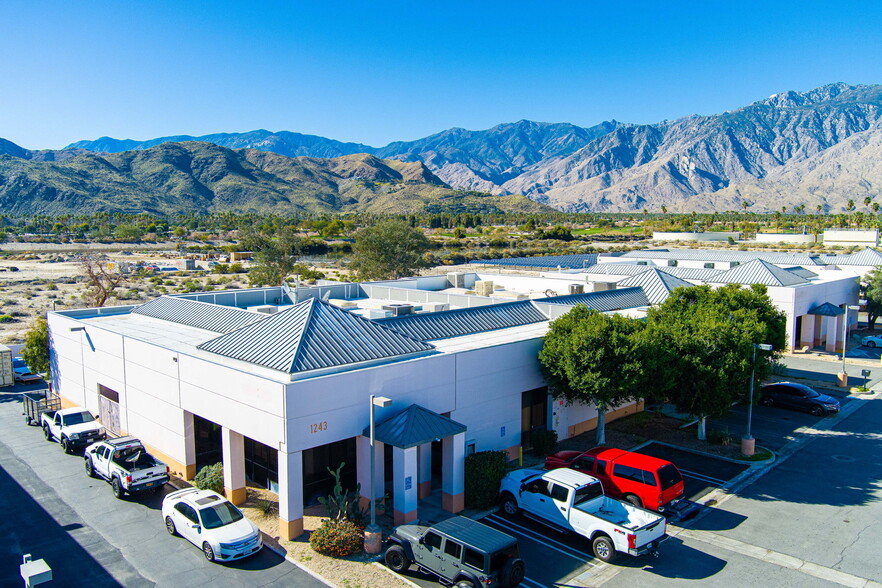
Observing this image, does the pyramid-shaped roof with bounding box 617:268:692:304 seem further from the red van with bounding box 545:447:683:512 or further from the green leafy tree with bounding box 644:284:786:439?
the red van with bounding box 545:447:683:512

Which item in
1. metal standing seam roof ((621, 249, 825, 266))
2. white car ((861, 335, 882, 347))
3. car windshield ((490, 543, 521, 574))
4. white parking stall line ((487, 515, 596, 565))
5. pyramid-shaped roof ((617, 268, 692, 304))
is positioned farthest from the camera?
metal standing seam roof ((621, 249, 825, 266))

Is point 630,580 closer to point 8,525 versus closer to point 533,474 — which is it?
point 533,474

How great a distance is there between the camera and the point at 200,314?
2577 cm

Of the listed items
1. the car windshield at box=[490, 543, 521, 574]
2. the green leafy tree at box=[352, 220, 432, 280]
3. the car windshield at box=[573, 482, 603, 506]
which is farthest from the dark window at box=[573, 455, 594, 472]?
the green leafy tree at box=[352, 220, 432, 280]

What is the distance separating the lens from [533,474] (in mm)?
17297

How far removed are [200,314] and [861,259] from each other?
56144 millimetres

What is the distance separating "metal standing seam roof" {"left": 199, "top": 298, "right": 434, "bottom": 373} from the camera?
17.1m

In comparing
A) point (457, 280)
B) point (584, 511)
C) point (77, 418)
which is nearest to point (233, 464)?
point (77, 418)

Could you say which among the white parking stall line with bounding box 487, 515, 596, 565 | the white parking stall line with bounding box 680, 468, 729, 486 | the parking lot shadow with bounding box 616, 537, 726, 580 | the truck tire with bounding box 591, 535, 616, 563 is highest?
the truck tire with bounding box 591, 535, 616, 563

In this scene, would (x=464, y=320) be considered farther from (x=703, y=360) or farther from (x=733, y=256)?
(x=733, y=256)

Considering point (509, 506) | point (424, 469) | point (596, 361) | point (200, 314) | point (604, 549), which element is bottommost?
point (509, 506)

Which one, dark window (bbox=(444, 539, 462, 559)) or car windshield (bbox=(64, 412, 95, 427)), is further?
car windshield (bbox=(64, 412, 95, 427))

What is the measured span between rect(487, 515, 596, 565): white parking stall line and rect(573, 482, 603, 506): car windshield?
3.95 feet

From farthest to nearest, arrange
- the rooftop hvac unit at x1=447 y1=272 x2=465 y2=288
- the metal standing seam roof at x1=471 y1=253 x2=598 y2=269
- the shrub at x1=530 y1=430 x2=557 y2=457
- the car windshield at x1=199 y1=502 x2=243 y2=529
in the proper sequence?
the metal standing seam roof at x1=471 y1=253 x2=598 y2=269 → the rooftop hvac unit at x1=447 y1=272 x2=465 y2=288 → the shrub at x1=530 y1=430 x2=557 y2=457 → the car windshield at x1=199 y1=502 x2=243 y2=529
